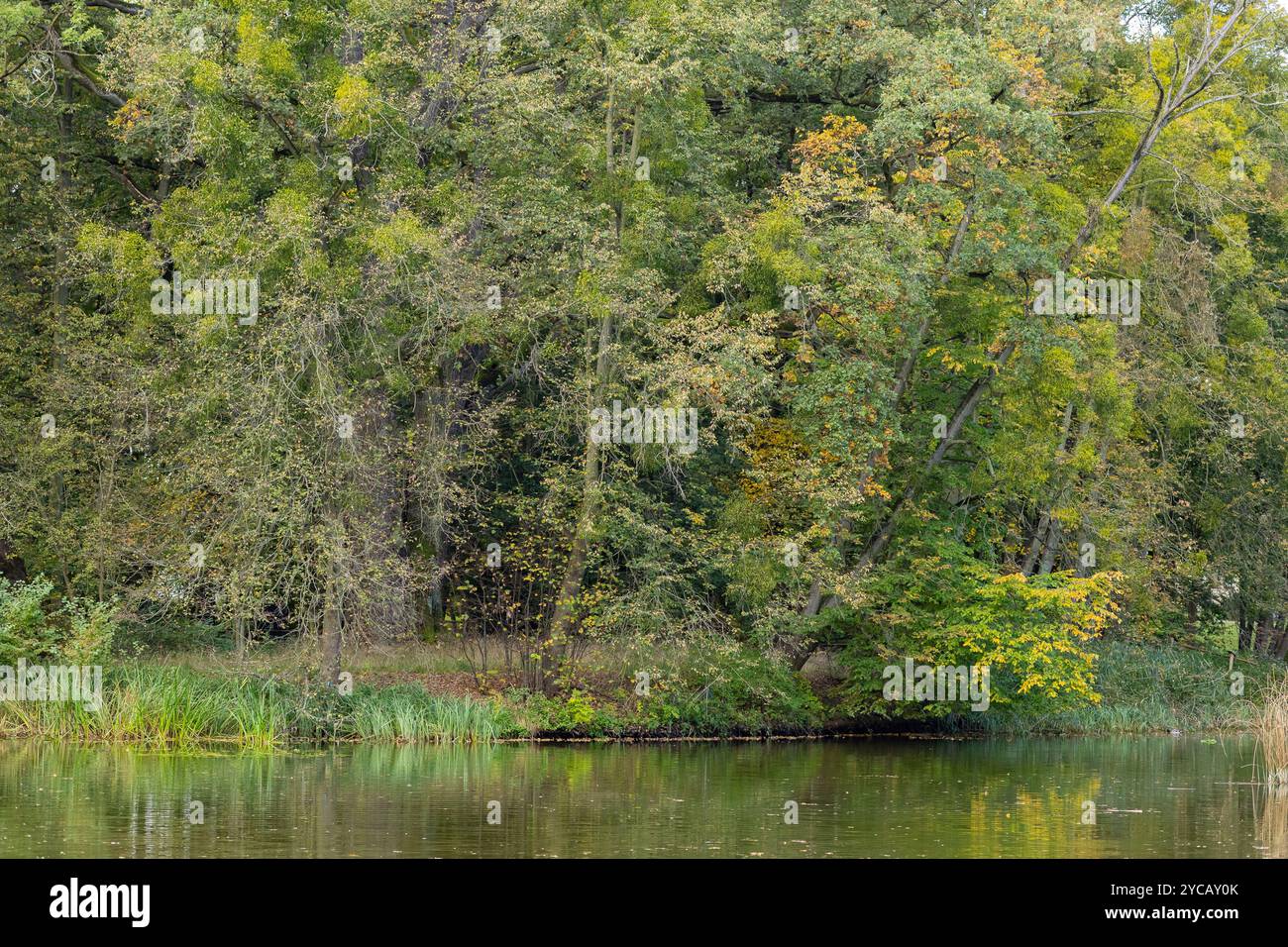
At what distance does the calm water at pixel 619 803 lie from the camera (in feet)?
45.2

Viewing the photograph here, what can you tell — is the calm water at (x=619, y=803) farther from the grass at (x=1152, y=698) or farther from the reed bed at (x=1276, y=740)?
the grass at (x=1152, y=698)

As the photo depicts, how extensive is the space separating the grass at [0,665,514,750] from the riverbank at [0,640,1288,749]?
0.07 feet

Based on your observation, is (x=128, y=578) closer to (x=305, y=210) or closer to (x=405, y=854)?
(x=305, y=210)

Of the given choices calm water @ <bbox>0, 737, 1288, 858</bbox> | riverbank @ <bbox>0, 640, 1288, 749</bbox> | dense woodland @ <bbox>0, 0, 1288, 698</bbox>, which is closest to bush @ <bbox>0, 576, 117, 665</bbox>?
riverbank @ <bbox>0, 640, 1288, 749</bbox>

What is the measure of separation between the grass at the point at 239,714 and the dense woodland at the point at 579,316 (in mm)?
1130

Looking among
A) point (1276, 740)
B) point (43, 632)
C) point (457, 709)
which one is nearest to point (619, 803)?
point (457, 709)

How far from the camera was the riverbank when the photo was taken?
22.0m

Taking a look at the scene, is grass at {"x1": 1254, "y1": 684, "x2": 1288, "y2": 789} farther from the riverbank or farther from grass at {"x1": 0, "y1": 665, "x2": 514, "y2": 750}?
grass at {"x1": 0, "y1": 665, "x2": 514, "y2": 750}

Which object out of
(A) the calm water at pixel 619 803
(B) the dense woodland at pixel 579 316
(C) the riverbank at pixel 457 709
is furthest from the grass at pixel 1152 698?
(A) the calm water at pixel 619 803

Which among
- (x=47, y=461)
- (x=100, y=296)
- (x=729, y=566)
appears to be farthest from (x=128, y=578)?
(x=729, y=566)

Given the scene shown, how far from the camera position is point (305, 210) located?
76.4ft

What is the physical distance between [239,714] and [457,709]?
3193mm

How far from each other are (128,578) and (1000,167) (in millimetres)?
16414

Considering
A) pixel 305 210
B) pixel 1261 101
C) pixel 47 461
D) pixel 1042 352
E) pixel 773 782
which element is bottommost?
pixel 773 782
